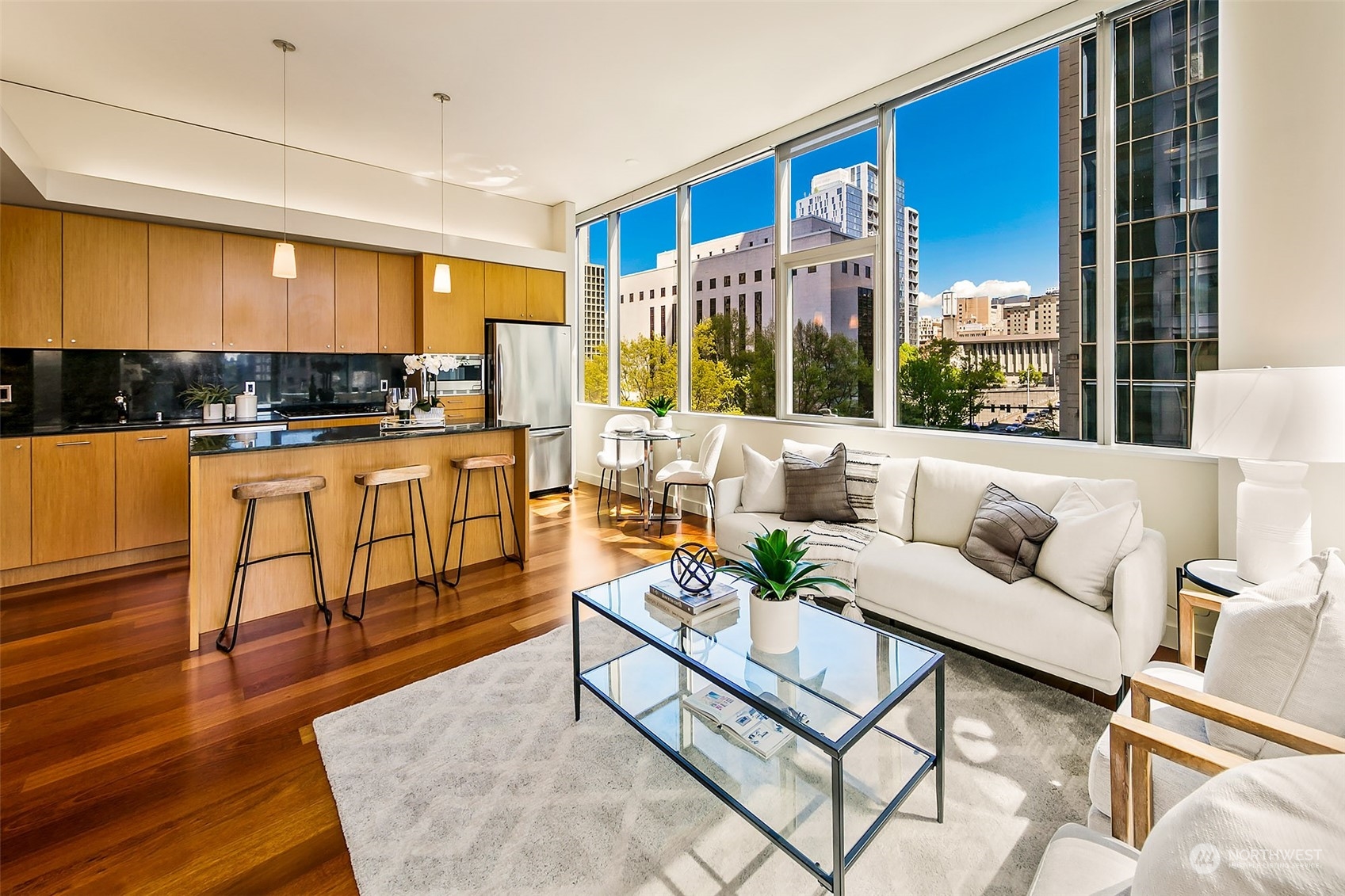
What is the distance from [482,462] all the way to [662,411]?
82.9 inches

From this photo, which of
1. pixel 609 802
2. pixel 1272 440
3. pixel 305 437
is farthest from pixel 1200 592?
pixel 305 437

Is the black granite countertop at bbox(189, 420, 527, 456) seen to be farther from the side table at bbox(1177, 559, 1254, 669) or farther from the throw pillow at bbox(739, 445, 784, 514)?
the side table at bbox(1177, 559, 1254, 669)

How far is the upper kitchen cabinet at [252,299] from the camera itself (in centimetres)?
473

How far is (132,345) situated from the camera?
432 cm

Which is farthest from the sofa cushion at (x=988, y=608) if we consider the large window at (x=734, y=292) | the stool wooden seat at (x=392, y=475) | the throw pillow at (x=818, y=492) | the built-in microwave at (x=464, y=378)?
the built-in microwave at (x=464, y=378)

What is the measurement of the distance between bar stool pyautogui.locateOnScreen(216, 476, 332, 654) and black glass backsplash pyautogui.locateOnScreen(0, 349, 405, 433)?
6.87 feet

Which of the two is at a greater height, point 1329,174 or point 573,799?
point 1329,174

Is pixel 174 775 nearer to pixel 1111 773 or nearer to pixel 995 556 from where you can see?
pixel 1111 773

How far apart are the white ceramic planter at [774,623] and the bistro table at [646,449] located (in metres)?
3.24

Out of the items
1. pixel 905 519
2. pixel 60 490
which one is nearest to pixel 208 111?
pixel 60 490

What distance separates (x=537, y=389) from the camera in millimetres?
6281

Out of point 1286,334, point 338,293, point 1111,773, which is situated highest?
point 338,293

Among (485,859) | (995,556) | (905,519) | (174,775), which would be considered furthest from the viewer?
(905,519)

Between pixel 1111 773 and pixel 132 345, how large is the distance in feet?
19.5
